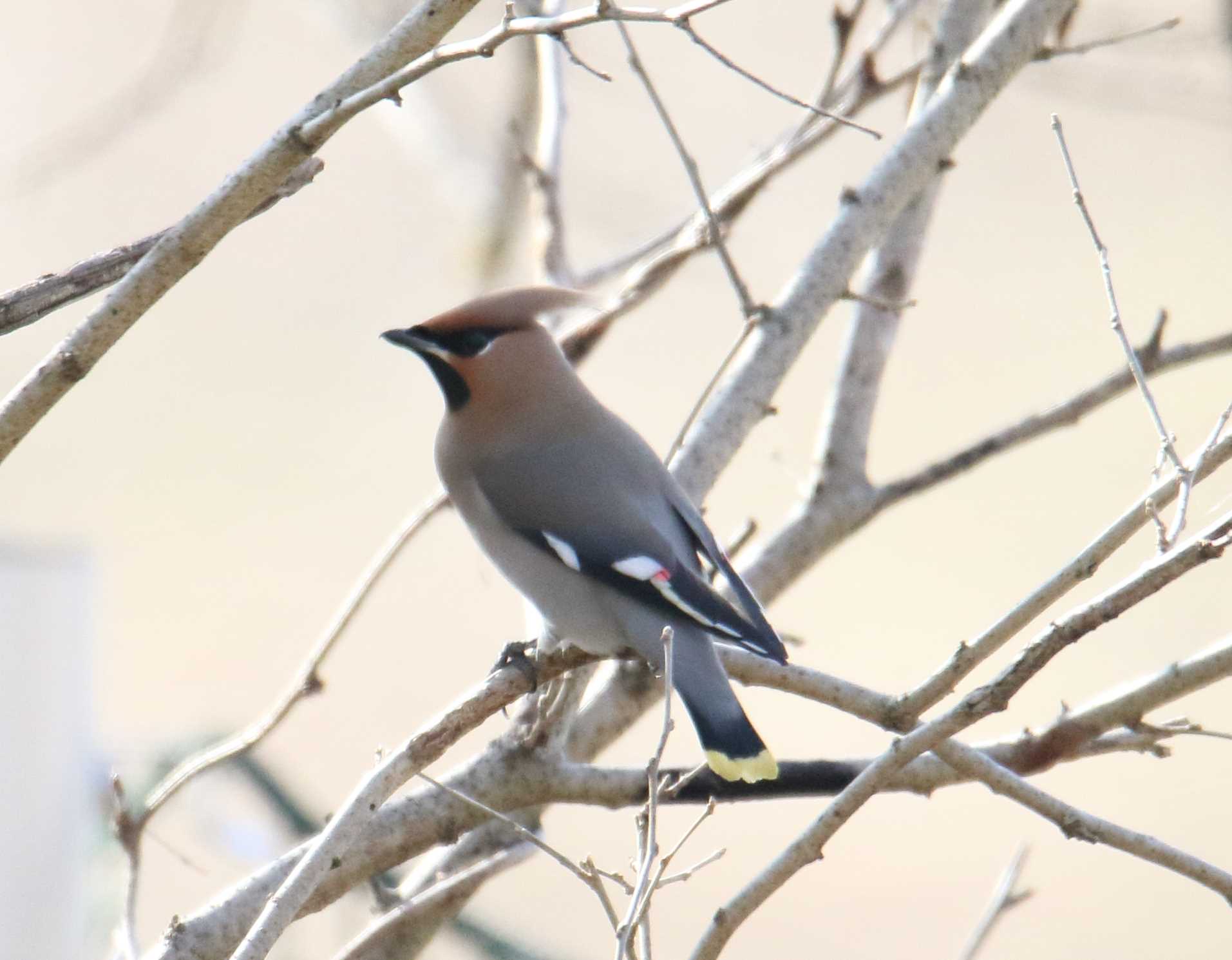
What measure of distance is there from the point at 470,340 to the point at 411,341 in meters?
0.08

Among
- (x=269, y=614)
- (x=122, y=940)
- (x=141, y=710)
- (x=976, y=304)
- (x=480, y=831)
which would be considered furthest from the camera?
(x=976, y=304)

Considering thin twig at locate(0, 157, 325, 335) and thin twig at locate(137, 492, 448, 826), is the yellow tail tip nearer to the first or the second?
thin twig at locate(137, 492, 448, 826)

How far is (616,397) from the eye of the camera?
560 cm

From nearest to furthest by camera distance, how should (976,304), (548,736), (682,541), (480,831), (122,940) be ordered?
(122,940), (548,736), (480,831), (682,541), (976,304)

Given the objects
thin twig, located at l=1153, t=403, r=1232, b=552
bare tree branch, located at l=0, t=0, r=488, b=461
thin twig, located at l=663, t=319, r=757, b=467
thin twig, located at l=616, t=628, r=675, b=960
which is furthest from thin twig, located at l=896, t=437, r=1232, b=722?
A: thin twig, located at l=663, t=319, r=757, b=467

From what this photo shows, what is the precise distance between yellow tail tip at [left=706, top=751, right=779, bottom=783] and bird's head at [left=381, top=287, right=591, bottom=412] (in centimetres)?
75

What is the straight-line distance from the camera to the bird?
1.93 metres

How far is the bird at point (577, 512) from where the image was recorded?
6.32ft

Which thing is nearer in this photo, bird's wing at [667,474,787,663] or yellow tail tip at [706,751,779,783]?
yellow tail tip at [706,751,779,783]

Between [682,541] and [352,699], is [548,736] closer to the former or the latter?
[682,541]

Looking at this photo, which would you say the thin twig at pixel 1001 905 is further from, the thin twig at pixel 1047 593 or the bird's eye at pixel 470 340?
the bird's eye at pixel 470 340

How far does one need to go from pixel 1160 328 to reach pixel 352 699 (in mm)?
3506

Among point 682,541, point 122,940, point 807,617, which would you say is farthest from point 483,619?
point 122,940

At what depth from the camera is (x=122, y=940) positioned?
1.67 meters
